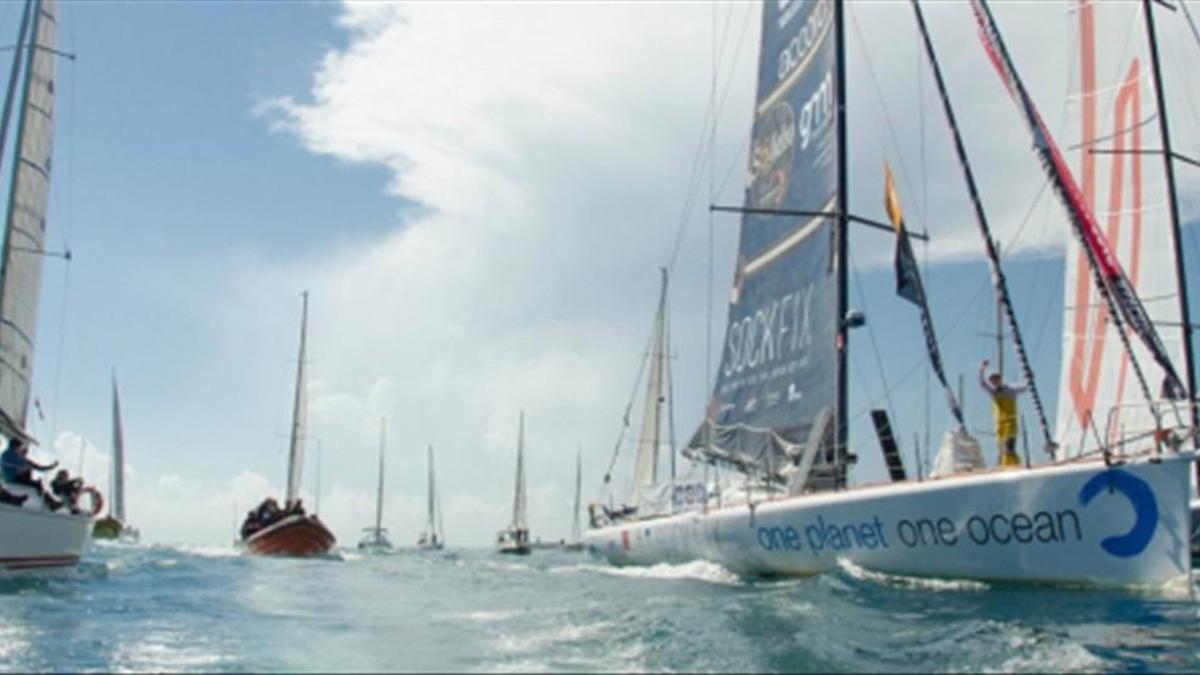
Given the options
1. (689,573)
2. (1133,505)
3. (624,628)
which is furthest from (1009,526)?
(689,573)

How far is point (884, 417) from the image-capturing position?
1633 cm

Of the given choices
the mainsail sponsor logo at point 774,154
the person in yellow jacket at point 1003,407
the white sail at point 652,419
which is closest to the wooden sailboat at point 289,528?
the white sail at point 652,419

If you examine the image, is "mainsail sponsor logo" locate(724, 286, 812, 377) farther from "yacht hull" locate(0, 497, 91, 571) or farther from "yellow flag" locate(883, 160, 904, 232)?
"yacht hull" locate(0, 497, 91, 571)

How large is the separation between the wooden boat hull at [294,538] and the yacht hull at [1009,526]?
27.1 meters

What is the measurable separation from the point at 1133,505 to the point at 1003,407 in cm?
287

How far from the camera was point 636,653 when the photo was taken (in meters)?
→ 7.99

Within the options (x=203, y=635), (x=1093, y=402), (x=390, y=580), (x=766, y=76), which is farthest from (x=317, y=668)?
(x=1093, y=402)

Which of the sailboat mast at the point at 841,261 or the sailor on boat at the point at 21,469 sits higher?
the sailboat mast at the point at 841,261

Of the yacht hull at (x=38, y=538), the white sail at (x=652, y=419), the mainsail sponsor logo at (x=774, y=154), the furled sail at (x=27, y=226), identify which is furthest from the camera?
the white sail at (x=652, y=419)

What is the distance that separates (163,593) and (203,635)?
6.13m

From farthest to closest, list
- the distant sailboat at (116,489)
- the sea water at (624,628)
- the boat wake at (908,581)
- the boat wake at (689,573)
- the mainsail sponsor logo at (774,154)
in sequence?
1. the distant sailboat at (116,489)
2. the mainsail sponsor logo at (774,154)
3. the boat wake at (689,573)
4. the boat wake at (908,581)
5. the sea water at (624,628)

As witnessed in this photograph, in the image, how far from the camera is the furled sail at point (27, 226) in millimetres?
18672

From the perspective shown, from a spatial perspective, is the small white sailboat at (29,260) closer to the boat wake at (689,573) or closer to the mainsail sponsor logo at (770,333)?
the boat wake at (689,573)

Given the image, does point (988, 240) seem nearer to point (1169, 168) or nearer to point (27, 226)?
point (1169, 168)
